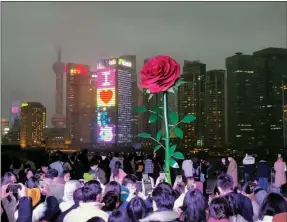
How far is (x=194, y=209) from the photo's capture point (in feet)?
9.43

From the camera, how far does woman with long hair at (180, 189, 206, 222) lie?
9.39ft

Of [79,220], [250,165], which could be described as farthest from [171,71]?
[250,165]

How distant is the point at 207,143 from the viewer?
209ft

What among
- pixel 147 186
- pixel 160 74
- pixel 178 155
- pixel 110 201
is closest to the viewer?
pixel 110 201

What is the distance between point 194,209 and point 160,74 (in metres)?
1.85

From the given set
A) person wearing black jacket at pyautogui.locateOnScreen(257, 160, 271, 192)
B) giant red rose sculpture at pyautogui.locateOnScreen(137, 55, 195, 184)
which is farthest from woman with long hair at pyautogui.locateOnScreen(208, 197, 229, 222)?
person wearing black jacket at pyautogui.locateOnScreen(257, 160, 271, 192)

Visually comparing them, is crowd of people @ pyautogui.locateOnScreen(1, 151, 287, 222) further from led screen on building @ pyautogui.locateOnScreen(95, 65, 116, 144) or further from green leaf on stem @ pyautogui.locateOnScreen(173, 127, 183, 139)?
led screen on building @ pyautogui.locateOnScreen(95, 65, 116, 144)

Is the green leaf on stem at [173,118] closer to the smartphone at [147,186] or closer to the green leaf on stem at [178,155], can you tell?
the green leaf on stem at [178,155]

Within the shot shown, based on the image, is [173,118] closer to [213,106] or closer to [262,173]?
[262,173]

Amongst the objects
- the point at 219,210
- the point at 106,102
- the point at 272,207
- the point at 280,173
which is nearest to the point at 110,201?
the point at 219,210

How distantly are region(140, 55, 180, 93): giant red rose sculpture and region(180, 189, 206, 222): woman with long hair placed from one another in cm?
170

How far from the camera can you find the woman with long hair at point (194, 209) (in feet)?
9.39

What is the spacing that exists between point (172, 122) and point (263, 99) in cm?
5974

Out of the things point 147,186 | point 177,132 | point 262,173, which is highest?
point 177,132
